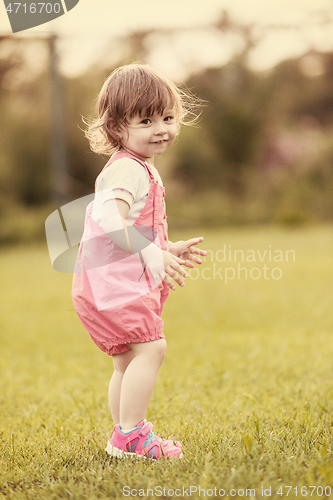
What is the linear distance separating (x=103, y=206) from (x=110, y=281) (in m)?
0.24

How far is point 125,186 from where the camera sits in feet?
5.55

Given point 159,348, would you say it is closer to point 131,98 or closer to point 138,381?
point 138,381

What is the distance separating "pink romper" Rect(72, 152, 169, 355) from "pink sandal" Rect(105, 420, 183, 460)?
259 mm

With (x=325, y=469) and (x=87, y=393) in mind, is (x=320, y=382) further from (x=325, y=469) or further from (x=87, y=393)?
(x=325, y=469)

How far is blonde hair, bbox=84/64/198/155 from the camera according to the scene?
1.78m

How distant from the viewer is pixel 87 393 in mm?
3033

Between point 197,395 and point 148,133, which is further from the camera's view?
point 197,395

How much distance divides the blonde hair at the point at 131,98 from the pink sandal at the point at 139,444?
95cm

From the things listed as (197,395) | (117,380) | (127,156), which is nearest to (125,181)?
(127,156)

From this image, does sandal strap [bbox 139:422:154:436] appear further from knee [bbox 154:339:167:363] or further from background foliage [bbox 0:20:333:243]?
background foliage [bbox 0:20:333:243]

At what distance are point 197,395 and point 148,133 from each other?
5.11ft

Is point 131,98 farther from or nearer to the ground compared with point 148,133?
farther from the ground

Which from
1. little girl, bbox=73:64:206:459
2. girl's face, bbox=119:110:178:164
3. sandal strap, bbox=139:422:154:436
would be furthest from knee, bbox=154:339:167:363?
girl's face, bbox=119:110:178:164

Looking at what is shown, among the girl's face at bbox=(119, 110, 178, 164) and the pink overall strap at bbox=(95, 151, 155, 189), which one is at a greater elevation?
the girl's face at bbox=(119, 110, 178, 164)
